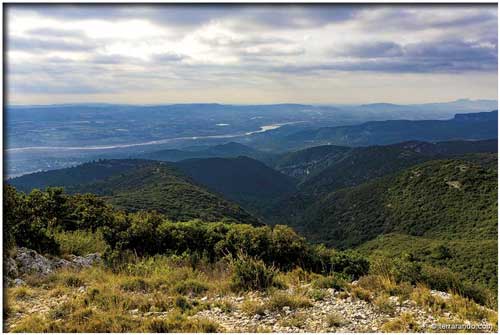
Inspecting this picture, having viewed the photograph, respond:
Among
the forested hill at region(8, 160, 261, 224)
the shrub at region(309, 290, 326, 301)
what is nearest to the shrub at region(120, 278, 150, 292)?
the shrub at region(309, 290, 326, 301)

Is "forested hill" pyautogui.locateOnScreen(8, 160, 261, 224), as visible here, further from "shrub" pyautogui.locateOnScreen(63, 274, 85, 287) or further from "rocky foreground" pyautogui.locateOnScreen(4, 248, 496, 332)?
"rocky foreground" pyautogui.locateOnScreen(4, 248, 496, 332)

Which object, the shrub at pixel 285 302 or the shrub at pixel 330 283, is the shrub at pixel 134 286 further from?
the shrub at pixel 330 283

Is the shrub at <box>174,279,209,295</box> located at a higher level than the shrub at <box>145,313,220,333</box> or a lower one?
lower

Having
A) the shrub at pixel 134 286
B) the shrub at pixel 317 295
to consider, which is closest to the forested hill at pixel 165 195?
the shrub at pixel 134 286

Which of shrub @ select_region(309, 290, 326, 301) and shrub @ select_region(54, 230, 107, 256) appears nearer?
shrub @ select_region(309, 290, 326, 301)

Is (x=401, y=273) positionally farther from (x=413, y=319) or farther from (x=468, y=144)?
(x=468, y=144)

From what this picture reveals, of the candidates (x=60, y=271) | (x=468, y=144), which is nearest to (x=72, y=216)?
(x=60, y=271)

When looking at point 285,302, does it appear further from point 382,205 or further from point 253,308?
point 382,205
